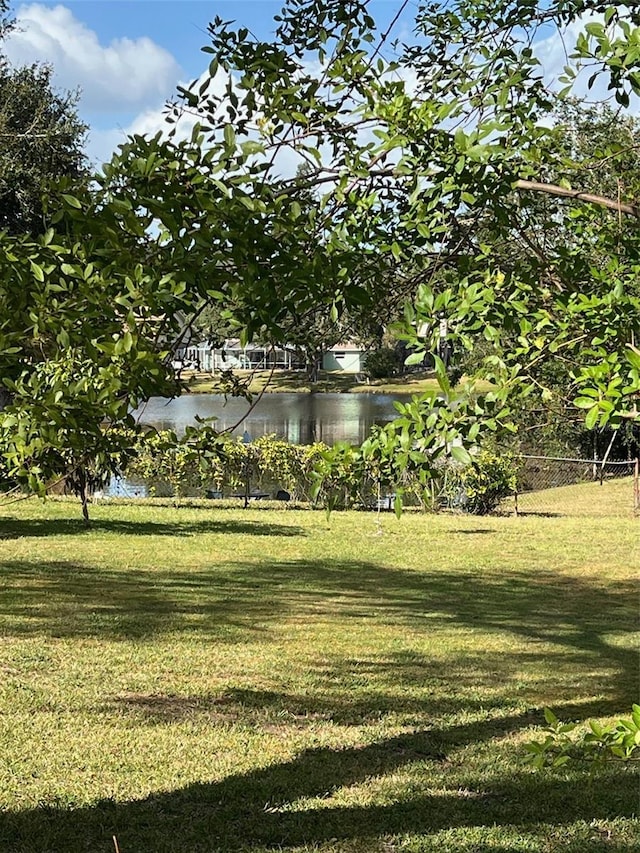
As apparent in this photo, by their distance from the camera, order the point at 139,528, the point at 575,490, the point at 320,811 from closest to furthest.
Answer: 1. the point at 320,811
2. the point at 139,528
3. the point at 575,490

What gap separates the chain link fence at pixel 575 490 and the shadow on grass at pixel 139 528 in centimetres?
475

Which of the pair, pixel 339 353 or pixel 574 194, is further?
pixel 339 353

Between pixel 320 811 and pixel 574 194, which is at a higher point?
pixel 574 194

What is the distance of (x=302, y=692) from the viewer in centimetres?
596

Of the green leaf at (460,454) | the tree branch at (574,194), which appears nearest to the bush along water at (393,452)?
the green leaf at (460,454)

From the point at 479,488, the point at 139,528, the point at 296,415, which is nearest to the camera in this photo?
the point at 139,528

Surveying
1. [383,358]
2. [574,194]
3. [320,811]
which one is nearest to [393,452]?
[574,194]

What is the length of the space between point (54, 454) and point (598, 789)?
10.7 feet

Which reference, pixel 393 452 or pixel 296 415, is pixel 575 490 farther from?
pixel 393 452

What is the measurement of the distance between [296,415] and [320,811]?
31.0 m

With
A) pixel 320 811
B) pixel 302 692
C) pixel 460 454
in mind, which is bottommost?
pixel 320 811

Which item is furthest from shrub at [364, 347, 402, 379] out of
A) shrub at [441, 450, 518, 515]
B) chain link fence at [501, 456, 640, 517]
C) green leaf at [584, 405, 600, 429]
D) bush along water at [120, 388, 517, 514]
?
shrub at [441, 450, 518, 515]

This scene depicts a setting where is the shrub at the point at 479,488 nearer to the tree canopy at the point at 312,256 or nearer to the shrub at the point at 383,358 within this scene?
the shrub at the point at 383,358

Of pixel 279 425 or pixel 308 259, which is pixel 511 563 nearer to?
pixel 308 259
